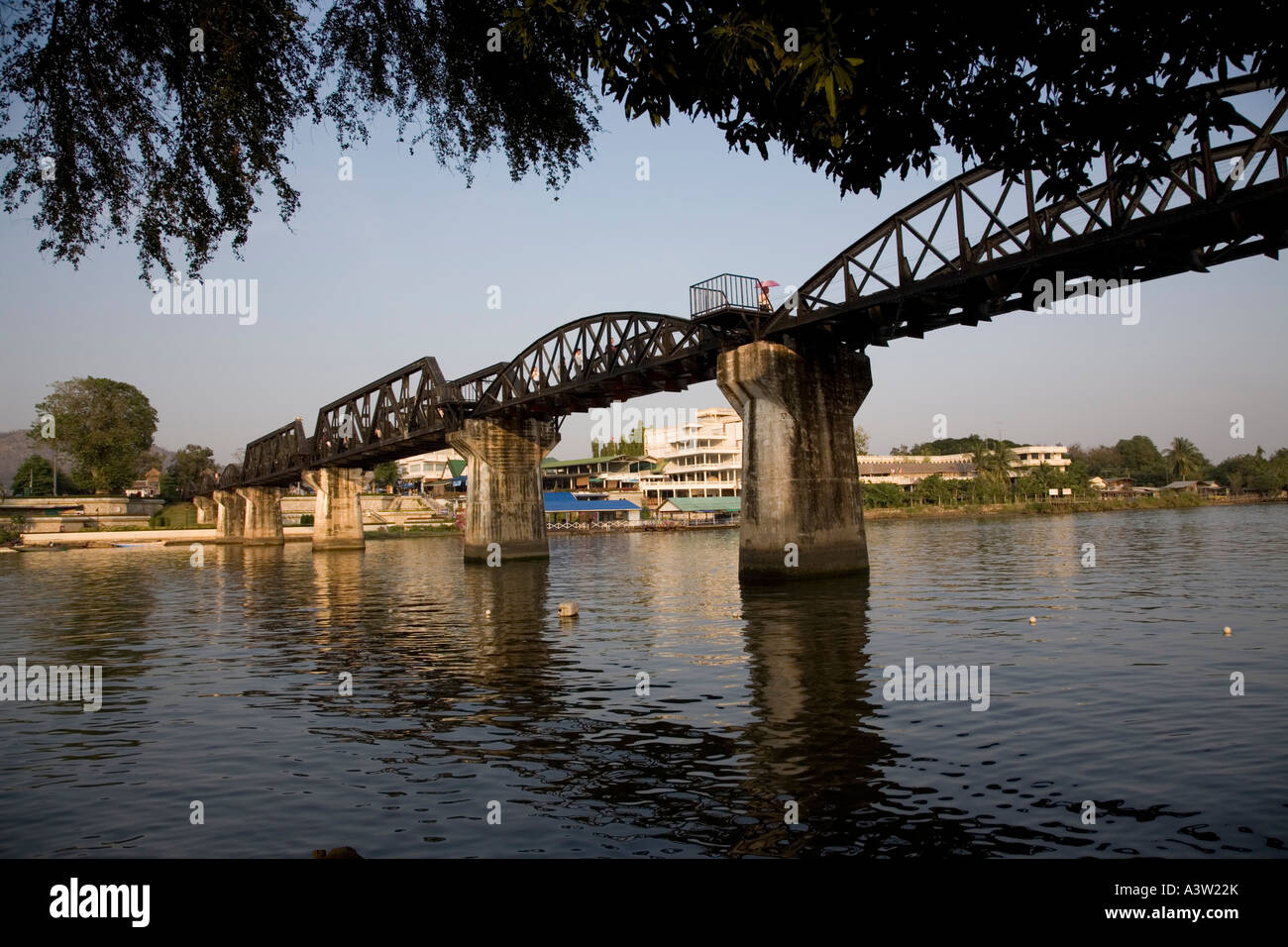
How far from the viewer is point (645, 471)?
18112cm

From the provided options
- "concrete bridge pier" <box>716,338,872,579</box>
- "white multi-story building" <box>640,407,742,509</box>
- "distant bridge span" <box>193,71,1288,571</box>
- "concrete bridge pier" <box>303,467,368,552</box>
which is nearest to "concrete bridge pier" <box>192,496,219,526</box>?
"concrete bridge pier" <box>303,467,368,552</box>

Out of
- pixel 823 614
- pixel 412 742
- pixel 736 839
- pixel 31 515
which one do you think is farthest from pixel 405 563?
pixel 31 515

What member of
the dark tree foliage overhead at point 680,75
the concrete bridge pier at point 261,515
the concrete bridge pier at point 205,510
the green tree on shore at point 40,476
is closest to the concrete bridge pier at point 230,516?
the concrete bridge pier at point 261,515

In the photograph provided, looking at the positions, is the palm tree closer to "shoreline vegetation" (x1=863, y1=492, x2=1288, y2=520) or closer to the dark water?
"shoreline vegetation" (x1=863, y1=492, x2=1288, y2=520)

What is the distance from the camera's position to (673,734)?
1369 cm

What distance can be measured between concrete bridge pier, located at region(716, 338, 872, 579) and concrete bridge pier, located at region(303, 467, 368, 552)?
70.1 meters

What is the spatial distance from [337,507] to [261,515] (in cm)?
3094

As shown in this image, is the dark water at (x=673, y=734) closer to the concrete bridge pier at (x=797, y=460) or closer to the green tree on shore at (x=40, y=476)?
the concrete bridge pier at (x=797, y=460)

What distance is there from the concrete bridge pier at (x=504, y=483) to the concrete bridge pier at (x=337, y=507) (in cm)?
3511

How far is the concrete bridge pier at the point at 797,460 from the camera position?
37656mm

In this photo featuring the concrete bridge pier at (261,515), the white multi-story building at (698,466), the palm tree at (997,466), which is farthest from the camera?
the palm tree at (997,466)
